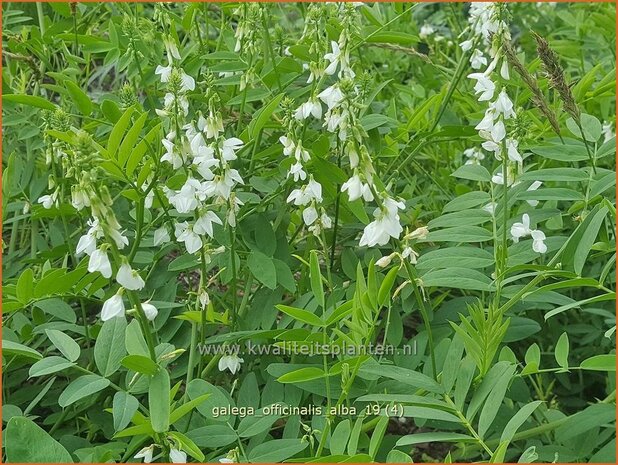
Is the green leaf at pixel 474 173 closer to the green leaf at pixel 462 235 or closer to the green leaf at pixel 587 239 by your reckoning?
the green leaf at pixel 462 235

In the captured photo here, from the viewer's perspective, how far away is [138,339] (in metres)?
1.17

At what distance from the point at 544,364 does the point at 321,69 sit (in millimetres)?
811

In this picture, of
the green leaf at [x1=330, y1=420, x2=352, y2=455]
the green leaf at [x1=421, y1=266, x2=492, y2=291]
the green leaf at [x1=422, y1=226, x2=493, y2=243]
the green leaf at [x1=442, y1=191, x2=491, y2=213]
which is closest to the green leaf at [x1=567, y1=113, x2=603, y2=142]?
the green leaf at [x1=442, y1=191, x2=491, y2=213]

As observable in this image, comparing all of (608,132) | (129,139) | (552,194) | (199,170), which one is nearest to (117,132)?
(129,139)

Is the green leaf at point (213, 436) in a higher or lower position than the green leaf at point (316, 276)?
lower

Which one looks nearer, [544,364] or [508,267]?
[508,267]

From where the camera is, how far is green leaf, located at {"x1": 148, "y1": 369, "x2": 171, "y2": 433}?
1.03m

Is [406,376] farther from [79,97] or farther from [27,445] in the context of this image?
[79,97]

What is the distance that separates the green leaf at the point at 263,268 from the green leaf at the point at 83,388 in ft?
1.03

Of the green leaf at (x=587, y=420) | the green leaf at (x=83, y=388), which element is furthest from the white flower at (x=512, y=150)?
the green leaf at (x=83, y=388)

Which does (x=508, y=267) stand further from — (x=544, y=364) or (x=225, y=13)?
(x=225, y=13)

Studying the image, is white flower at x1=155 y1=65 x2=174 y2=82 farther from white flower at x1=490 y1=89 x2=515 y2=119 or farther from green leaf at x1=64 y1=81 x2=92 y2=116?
white flower at x1=490 y1=89 x2=515 y2=119

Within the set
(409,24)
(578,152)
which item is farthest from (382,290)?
(409,24)

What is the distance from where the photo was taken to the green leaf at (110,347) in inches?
47.9
